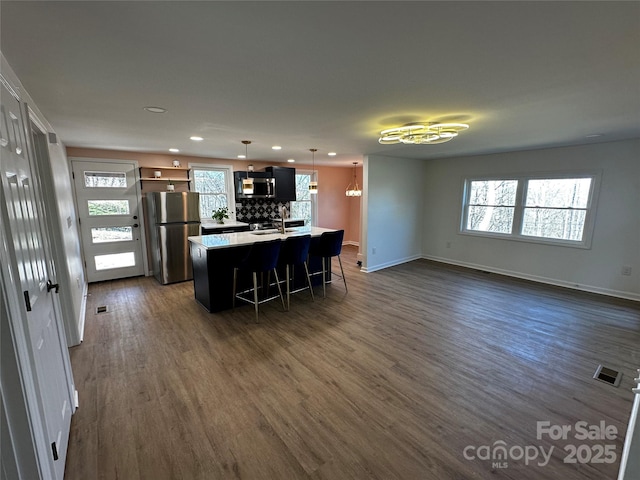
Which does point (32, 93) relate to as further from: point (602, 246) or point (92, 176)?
point (602, 246)

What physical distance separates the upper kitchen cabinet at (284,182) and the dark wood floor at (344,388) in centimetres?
308

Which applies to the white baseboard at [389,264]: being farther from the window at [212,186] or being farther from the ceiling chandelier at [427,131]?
the window at [212,186]

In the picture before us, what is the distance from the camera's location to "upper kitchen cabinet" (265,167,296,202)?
6.06m

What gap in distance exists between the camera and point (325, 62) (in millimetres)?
1622

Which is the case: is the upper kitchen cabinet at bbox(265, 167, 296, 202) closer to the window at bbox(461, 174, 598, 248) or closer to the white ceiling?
the white ceiling

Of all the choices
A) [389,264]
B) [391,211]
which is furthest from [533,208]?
[389,264]

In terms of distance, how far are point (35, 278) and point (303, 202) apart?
20.2 ft

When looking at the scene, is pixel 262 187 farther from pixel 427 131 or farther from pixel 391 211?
pixel 427 131

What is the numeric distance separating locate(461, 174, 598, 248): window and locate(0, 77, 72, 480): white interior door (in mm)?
6379

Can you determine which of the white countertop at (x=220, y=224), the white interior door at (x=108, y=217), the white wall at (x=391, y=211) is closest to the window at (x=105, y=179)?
the white interior door at (x=108, y=217)

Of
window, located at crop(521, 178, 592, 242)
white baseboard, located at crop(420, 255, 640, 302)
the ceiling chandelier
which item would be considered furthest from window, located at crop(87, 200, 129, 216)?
window, located at crop(521, 178, 592, 242)

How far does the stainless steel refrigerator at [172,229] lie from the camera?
4.71m

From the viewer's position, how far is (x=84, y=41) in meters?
1.39

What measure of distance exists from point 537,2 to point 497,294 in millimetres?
4164
